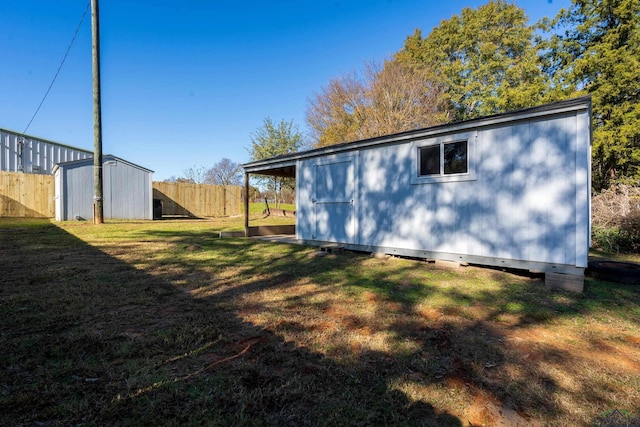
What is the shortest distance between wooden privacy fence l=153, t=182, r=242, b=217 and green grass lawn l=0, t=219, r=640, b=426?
15852 millimetres

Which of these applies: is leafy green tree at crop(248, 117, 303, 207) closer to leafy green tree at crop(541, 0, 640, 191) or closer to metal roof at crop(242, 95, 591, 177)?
metal roof at crop(242, 95, 591, 177)

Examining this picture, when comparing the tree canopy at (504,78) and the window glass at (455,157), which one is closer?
the window glass at (455,157)

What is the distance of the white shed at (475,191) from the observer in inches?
173

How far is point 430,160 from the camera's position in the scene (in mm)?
5965

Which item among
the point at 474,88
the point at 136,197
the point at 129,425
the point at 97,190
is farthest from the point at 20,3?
the point at 474,88

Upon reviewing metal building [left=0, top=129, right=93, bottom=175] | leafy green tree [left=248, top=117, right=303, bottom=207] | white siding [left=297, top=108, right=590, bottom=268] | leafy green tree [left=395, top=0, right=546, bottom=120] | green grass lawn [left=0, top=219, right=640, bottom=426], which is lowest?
green grass lawn [left=0, top=219, right=640, bottom=426]

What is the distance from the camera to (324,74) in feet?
74.8

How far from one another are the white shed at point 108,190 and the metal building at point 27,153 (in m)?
7.90

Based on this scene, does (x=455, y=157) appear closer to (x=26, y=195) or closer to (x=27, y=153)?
(x=26, y=195)

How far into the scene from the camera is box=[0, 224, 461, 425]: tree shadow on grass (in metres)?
1.68

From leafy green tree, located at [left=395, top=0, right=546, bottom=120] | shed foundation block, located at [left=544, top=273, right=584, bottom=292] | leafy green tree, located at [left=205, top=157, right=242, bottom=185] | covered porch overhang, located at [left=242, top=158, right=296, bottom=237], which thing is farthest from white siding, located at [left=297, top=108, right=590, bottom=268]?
leafy green tree, located at [left=205, top=157, right=242, bottom=185]

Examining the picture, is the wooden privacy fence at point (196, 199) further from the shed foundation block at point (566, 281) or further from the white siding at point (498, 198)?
the shed foundation block at point (566, 281)

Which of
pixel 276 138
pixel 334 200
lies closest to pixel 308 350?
pixel 334 200

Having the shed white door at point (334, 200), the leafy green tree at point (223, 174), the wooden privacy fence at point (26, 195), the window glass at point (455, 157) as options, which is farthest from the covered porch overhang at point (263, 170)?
the leafy green tree at point (223, 174)
